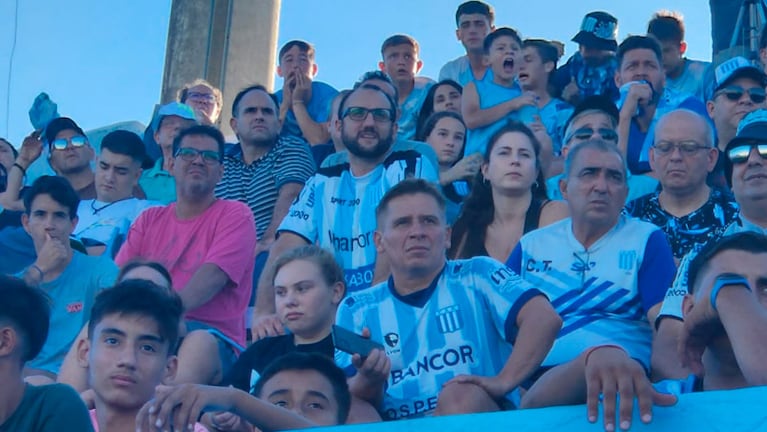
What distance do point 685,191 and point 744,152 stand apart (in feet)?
1.56

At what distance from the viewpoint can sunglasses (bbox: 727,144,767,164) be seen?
4785 millimetres

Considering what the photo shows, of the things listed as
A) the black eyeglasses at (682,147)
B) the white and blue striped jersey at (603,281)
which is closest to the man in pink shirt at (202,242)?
the white and blue striped jersey at (603,281)

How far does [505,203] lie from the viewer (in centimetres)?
557

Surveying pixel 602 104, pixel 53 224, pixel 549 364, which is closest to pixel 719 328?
pixel 549 364

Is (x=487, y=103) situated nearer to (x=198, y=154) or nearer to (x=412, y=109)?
(x=412, y=109)

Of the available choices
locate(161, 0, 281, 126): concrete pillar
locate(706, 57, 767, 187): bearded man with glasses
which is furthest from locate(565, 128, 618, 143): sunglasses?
locate(161, 0, 281, 126): concrete pillar

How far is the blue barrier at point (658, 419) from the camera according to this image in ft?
9.53

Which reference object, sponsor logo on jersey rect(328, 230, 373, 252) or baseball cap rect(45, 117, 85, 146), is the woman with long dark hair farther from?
baseball cap rect(45, 117, 85, 146)

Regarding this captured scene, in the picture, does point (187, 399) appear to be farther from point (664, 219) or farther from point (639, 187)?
point (639, 187)

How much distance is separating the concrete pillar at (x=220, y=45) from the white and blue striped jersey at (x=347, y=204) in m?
6.28

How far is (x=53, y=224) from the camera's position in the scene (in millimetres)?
5949

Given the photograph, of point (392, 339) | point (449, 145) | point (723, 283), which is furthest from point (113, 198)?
point (723, 283)

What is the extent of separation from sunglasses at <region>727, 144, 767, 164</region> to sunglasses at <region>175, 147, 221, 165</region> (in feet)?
8.91

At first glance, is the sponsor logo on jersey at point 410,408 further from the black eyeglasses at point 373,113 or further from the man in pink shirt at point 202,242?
the black eyeglasses at point 373,113
